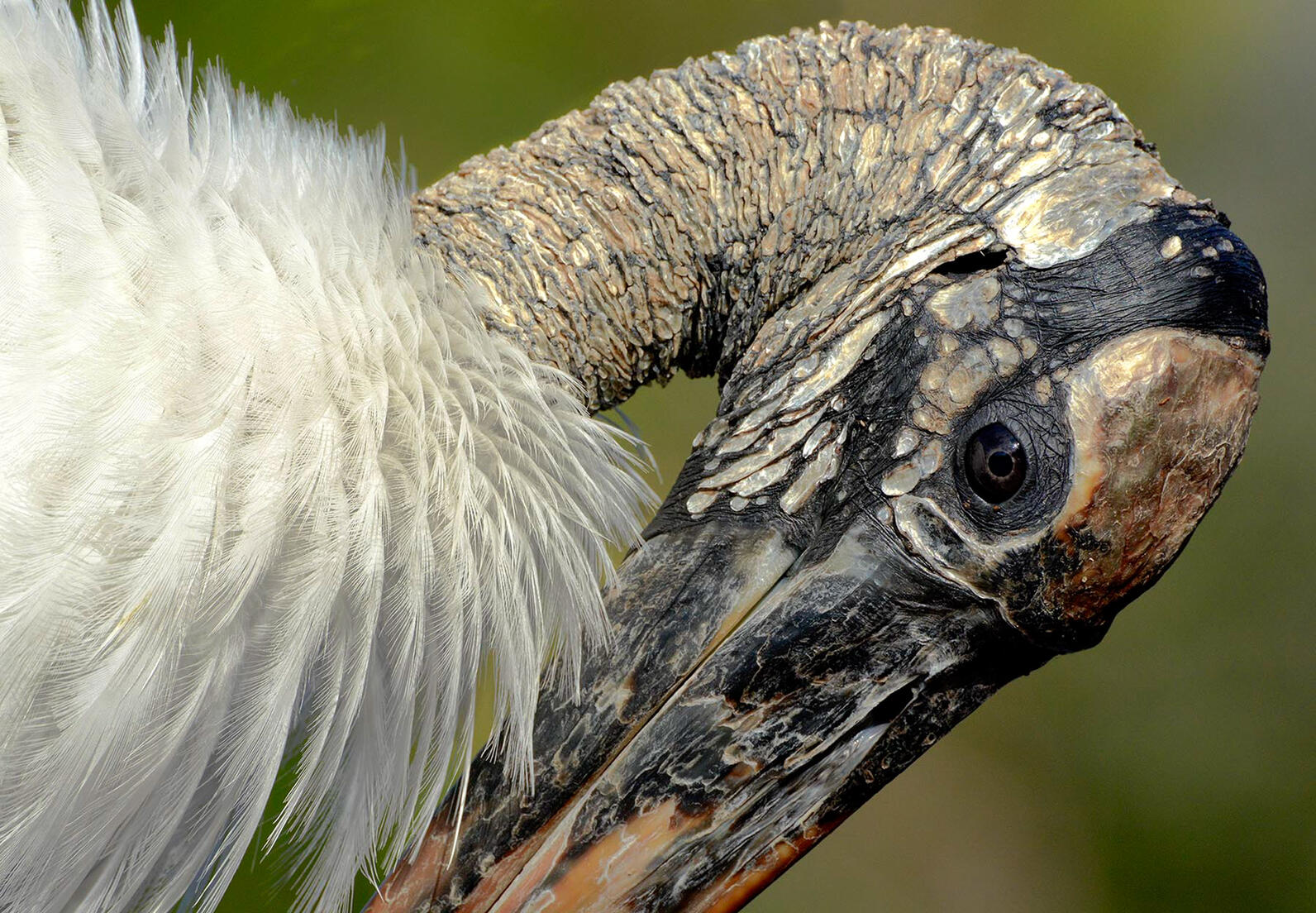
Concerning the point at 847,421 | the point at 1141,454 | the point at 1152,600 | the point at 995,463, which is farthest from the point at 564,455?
the point at 1152,600

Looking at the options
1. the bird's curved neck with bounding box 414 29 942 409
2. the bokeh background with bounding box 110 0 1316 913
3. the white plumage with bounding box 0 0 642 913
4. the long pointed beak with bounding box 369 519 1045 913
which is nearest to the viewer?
the white plumage with bounding box 0 0 642 913

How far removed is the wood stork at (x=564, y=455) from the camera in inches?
39.3

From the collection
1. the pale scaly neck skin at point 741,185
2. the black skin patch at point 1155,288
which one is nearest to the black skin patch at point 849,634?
the black skin patch at point 1155,288

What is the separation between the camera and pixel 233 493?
1.00 m

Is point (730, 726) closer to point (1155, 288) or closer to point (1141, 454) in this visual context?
point (1141, 454)

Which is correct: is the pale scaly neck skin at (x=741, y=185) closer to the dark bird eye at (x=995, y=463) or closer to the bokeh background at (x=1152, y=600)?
the dark bird eye at (x=995, y=463)

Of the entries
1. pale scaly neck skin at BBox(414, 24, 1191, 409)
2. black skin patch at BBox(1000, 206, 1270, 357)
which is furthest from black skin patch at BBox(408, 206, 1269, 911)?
pale scaly neck skin at BBox(414, 24, 1191, 409)

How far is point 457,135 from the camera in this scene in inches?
106

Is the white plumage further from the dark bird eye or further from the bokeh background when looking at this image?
the bokeh background

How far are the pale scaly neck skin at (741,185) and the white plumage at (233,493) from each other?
10cm

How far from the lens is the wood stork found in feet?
3.27

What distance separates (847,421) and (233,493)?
0.63 metres


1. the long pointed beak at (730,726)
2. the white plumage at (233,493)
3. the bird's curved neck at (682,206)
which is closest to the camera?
the white plumage at (233,493)

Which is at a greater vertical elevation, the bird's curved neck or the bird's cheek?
the bird's curved neck
